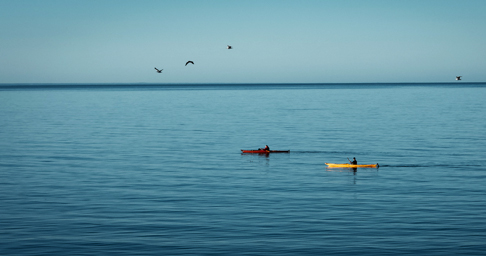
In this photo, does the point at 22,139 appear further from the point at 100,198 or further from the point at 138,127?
the point at 100,198

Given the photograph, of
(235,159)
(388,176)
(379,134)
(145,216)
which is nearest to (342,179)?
(388,176)

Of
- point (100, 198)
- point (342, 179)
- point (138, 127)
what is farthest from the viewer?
point (138, 127)

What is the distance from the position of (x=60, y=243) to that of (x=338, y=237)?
14739 millimetres

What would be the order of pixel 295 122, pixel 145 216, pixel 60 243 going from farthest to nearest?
pixel 295 122, pixel 145 216, pixel 60 243

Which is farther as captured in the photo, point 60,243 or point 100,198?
point 100,198

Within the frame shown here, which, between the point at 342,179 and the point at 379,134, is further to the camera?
the point at 379,134

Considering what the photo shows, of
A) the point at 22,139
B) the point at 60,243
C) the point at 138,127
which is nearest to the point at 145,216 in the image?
the point at 60,243

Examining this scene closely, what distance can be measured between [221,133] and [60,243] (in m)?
57.9

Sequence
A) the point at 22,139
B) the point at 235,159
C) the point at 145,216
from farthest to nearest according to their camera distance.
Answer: the point at 22,139 → the point at 235,159 → the point at 145,216

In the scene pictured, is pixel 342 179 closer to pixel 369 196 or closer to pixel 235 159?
pixel 369 196

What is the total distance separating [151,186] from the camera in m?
42.5

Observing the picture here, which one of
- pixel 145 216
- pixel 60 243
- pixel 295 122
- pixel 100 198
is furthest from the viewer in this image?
pixel 295 122

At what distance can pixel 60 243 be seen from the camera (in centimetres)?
2827

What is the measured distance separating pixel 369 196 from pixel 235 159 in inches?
858
